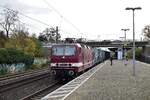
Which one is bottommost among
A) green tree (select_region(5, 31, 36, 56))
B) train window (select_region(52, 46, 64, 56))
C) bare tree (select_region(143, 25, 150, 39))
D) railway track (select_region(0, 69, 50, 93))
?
railway track (select_region(0, 69, 50, 93))

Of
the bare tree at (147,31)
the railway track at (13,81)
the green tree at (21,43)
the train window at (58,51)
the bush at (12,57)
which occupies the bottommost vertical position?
the railway track at (13,81)

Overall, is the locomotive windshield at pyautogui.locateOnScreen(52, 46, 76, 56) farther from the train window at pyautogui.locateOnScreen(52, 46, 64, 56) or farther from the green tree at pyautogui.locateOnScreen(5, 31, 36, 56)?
the green tree at pyautogui.locateOnScreen(5, 31, 36, 56)

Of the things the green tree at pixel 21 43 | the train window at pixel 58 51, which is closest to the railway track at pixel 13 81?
the train window at pixel 58 51

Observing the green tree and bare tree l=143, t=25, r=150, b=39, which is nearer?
the green tree

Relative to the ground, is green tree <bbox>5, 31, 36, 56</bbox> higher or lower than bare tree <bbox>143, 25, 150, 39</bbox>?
lower

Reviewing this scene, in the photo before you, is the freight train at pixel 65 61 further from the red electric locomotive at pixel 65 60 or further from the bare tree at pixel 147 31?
the bare tree at pixel 147 31

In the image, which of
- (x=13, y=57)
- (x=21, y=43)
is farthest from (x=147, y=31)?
(x=13, y=57)

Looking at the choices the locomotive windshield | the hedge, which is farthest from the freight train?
the hedge

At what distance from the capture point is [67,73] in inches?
1172

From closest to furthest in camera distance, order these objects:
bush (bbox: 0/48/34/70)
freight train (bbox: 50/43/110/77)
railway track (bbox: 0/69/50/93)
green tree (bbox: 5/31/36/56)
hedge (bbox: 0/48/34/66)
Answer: railway track (bbox: 0/69/50/93) → freight train (bbox: 50/43/110/77) → bush (bbox: 0/48/34/70) → hedge (bbox: 0/48/34/66) → green tree (bbox: 5/31/36/56)

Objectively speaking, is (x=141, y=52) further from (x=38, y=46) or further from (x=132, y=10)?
(x=132, y=10)

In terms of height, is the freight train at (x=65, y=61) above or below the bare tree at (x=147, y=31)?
below

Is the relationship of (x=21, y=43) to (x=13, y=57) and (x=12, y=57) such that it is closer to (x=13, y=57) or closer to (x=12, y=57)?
(x=13, y=57)

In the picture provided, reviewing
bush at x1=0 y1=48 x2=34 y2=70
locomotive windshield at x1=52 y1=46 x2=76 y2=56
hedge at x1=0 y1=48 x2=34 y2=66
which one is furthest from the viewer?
hedge at x1=0 y1=48 x2=34 y2=66
